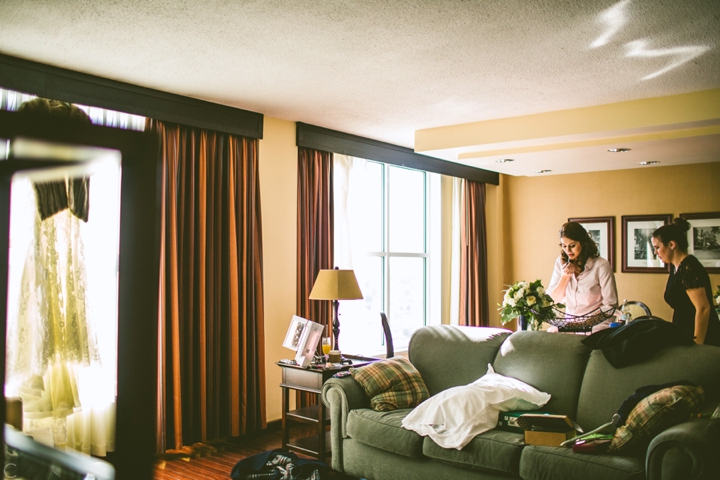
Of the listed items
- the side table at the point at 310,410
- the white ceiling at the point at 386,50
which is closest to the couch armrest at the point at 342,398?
the side table at the point at 310,410

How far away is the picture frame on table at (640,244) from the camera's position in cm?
643

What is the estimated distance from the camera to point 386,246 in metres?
6.38

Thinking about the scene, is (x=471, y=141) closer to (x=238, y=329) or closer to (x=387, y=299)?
(x=387, y=299)

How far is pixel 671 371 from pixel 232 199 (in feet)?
10.2

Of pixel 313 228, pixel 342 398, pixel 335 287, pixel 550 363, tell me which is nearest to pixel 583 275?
pixel 550 363

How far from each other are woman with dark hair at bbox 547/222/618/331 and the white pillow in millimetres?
1289

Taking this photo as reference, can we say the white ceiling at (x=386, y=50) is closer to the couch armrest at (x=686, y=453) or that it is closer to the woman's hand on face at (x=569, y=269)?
the woman's hand on face at (x=569, y=269)

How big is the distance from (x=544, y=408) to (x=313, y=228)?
262 centimetres

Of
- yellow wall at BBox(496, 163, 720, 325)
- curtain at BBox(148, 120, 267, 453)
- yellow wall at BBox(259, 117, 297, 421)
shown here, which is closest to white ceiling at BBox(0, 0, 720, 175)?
yellow wall at BBox(259, 117, 297, 421)

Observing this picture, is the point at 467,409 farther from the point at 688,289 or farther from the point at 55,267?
the point at 55,267

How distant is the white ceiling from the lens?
110 inches

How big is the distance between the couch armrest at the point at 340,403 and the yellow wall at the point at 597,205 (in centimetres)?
415

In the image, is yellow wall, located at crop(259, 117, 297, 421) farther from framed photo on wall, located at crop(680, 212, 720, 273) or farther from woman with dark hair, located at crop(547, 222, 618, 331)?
framed photo on wall, located at crop(680, 212, 720, 273)

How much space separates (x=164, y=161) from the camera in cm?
415
